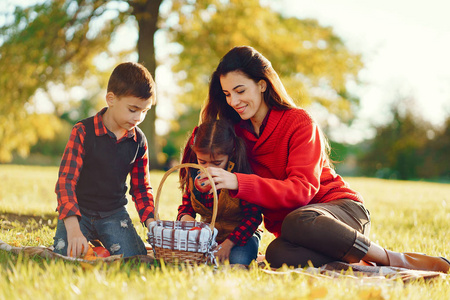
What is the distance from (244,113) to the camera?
10.1ft

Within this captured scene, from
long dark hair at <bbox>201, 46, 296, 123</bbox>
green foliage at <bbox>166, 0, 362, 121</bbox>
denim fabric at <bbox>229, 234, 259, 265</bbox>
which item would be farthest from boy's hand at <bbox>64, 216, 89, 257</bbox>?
green foliage at <bbox>166, 0, 362, 121</bbox>

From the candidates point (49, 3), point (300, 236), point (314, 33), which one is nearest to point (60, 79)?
point (49, 3)

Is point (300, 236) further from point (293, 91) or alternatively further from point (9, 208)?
point (293, 91)

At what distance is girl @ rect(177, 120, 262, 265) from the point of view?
2.84 meters

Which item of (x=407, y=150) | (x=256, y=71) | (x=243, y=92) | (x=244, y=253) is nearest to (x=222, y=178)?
(x=244, y=253)

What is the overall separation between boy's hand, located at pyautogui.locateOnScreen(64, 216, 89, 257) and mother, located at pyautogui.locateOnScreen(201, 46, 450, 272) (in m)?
0.87

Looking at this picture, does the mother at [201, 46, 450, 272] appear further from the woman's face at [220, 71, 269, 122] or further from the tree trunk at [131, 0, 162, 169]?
the tree trunk at [131, 0, 162, 169]

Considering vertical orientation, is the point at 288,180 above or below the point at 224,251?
above

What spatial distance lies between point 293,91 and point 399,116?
68.9 feet

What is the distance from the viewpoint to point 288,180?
108 inches

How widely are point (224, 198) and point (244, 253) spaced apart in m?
0.38

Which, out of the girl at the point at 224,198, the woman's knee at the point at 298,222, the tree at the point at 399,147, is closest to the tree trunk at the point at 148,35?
the girl at the point at 224,198

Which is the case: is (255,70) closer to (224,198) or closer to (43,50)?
(224,198)

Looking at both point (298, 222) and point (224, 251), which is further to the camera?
point (224, 251)
